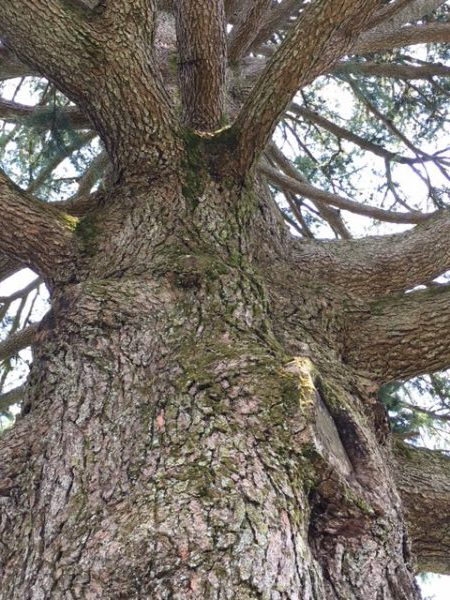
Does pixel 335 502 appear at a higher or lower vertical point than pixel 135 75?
lower

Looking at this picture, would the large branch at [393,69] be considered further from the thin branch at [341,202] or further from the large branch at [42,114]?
the large branch at [42,114]

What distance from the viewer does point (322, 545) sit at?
1.53 m

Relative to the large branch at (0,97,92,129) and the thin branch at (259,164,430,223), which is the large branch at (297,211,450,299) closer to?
the thin branch at (259,164,430,223)

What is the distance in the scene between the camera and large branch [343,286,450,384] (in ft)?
7.39

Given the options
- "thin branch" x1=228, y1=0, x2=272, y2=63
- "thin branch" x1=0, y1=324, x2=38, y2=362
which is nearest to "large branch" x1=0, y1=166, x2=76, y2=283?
"thin branch" x1=0, y1=324, x2=38, y2=362

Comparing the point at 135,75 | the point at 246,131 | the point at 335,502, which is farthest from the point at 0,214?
the point at 335,502

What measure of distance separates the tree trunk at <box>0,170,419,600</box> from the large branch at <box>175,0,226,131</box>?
0.85 metres

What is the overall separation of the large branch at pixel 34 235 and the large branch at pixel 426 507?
4.50ft

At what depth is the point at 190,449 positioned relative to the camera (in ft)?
4.92

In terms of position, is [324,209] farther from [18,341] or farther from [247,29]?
[18,341]

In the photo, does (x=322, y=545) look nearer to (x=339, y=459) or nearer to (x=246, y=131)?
(x=339, y=459)

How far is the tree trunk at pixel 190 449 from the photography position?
4.24ft

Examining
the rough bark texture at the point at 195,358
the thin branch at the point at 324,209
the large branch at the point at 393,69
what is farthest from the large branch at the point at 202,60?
the large branch at the point at 393,69

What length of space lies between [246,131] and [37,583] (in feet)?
5.81
